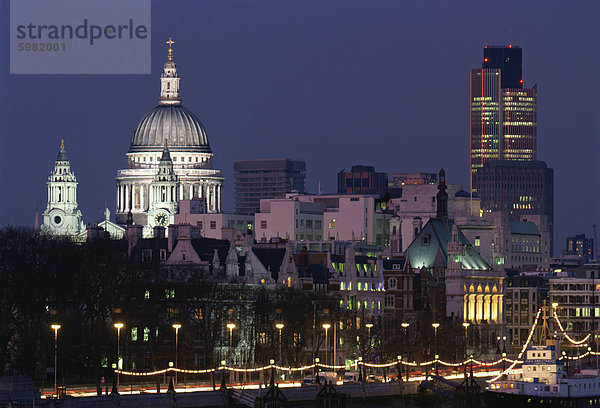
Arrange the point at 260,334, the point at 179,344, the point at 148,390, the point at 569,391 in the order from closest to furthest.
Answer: the point at 148,390
the point at 569,391
the point at 179,344
the point at 260,334

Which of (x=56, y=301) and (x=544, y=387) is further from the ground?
(x=56, y=301)

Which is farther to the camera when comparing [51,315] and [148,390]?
[51,315]

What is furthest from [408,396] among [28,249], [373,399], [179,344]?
[28,249]

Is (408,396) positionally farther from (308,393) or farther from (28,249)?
(28,249)

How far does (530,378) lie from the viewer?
173500mm

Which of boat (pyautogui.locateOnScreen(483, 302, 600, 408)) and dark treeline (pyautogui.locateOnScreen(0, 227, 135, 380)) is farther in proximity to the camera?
boat (pyautogui.locateOnScreen(483, 302, 600, 408))

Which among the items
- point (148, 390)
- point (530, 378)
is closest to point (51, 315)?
point (148, 390)

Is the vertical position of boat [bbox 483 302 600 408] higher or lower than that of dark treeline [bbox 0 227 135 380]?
lower

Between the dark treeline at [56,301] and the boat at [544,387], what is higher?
the dark treeline at [56,301]

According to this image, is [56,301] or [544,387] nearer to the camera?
[544,387]

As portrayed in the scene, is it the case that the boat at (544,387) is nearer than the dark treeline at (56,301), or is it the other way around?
the dark treeline at (56,301)

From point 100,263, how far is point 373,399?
32.7 m

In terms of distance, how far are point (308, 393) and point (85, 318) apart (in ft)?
84.5

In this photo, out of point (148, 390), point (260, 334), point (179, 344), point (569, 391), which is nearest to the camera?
point (148, 390)
